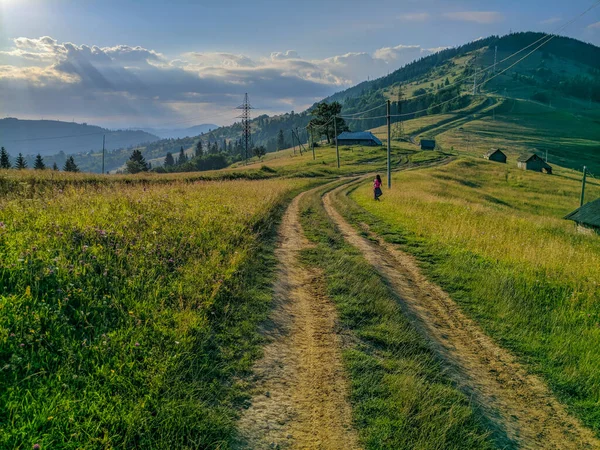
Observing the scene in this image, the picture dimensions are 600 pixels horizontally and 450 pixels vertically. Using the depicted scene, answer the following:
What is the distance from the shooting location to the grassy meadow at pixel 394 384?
156 inches

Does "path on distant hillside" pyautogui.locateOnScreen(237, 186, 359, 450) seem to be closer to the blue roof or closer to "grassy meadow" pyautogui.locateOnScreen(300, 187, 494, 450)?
"grassy meadow" pyautogui.locateOnScreen(300, 187, 494, 450)

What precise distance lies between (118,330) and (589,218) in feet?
125

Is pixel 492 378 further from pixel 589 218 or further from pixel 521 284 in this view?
pixel 589 218

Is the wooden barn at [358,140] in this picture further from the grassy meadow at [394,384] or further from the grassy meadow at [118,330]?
the grassy meadow at [394,384]

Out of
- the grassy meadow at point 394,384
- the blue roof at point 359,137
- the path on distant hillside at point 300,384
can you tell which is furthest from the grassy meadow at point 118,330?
the blue roof at point 359,137

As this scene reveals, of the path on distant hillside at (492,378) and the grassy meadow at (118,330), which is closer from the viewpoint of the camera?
the grassy meadow at (118,330)

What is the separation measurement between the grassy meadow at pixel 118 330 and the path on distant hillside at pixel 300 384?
30cm

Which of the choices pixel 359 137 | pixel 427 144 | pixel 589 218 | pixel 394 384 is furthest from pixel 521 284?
pixel 359 137

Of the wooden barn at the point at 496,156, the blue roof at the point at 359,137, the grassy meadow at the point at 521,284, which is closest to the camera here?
the grassy meadow at the point at 521,284

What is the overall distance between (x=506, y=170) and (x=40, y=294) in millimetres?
85441

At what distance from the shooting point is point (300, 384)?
483 cm

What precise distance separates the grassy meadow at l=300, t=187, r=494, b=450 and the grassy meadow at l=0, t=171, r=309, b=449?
1.63m

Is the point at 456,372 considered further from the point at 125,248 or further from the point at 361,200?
the point at 361,200

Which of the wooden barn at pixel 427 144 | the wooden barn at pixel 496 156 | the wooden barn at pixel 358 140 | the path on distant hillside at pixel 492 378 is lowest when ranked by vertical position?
the path on distant hillside at pixel 492 378
